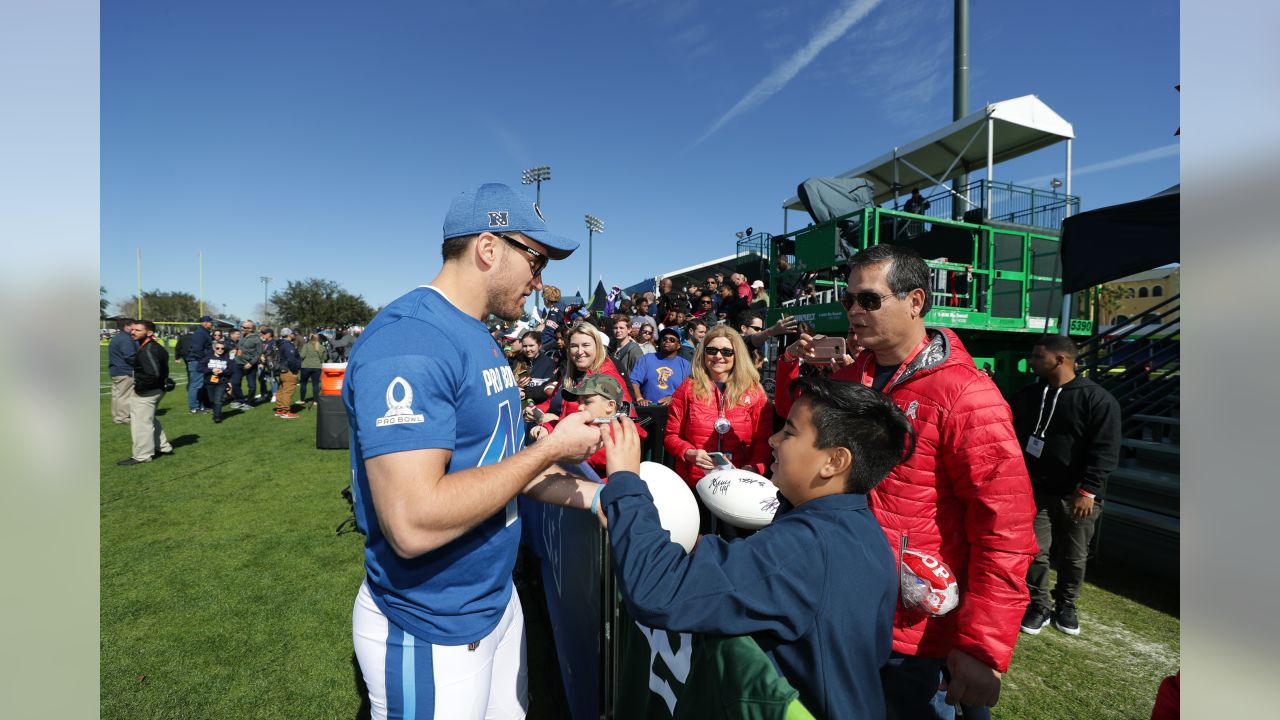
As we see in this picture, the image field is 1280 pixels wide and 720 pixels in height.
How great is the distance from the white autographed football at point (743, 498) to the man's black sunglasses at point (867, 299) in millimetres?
914

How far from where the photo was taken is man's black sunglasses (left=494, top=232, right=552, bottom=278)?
1.86 m

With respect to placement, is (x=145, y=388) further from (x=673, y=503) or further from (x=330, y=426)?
(x=673, y=503)

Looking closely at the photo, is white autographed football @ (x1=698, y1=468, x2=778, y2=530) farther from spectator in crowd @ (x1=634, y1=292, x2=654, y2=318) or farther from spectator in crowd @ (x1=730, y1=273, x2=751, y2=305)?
spectator in crowd @ (x1=634, y1=292, x2=654, y2=318)

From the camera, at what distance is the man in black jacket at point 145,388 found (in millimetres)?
8742

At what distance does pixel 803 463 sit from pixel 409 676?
4.39 feet

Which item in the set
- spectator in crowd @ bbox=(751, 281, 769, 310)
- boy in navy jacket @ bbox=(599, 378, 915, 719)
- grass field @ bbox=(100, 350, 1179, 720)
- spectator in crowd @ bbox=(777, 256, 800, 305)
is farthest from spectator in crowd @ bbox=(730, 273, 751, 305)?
boy in navy jacket @ bbox=(599, 378, 915, 719)

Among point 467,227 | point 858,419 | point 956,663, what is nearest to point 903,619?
point 956,663

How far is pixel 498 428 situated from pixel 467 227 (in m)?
0.66

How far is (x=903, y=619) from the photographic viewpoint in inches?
78.7

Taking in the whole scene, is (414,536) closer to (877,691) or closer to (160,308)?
(877,691)

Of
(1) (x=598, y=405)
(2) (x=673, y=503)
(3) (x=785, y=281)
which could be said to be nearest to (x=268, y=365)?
(3) (x=785, y=281)

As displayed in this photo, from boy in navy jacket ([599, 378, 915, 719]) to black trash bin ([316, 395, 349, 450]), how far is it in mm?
10348

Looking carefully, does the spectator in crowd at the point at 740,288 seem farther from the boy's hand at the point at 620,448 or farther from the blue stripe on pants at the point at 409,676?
the blue stripe on pants at the point at 409,676

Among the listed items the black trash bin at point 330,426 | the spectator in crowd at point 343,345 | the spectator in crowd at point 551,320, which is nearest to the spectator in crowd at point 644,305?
the spectator in crowd at point 551,320
